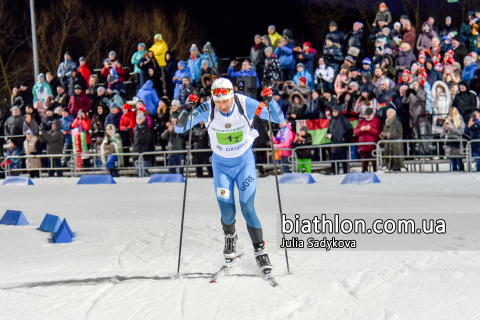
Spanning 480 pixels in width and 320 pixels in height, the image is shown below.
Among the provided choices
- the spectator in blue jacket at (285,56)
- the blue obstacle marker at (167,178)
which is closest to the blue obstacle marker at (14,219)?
the blue obstacle marker at (167,178)

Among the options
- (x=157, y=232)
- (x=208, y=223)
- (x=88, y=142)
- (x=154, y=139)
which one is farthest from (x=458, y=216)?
(x=88, y=142)

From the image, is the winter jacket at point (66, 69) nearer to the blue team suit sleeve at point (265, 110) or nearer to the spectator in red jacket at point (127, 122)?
the spectator in red jacket at point (127, 122)

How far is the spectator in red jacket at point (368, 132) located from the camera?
14.4 m

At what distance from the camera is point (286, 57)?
16.9 metres

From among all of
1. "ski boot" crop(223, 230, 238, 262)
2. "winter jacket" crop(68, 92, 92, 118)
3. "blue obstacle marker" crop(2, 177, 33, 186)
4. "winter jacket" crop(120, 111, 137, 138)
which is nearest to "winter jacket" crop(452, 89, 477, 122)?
"winter jacket" crop(120, 111, 137, 138)

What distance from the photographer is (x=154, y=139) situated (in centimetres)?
1756

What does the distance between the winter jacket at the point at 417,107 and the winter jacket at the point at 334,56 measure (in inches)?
112

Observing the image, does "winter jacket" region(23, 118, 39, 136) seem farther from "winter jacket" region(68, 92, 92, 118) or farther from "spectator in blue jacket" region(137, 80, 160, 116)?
"spectator in blue jacket" region(137, 80, 160, 116)

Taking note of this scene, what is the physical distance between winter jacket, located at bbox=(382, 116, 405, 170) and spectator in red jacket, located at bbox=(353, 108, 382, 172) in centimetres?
20

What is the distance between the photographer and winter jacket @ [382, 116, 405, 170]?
1412cm

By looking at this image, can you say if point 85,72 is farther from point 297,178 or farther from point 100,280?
point 100,280

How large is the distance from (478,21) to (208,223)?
11.2 m

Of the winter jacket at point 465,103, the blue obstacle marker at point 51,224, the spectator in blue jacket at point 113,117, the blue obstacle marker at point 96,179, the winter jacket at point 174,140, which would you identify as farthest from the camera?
the spectator in blue jacket at point 113,117

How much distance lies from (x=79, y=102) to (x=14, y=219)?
1020cm
